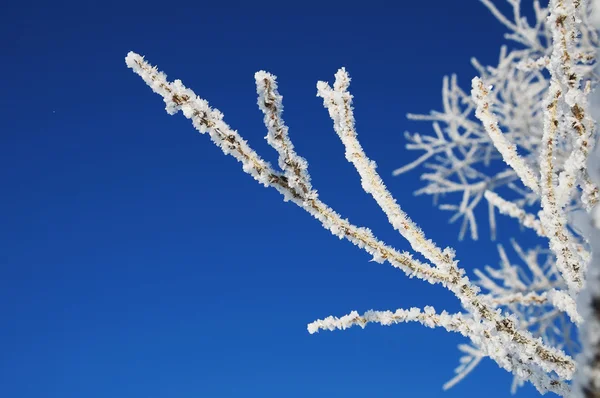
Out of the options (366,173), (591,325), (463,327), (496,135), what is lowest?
(591,325)

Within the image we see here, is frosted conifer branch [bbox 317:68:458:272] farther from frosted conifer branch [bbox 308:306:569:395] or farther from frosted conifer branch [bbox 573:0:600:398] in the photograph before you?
frosted conifer branch [bbox 573:0:600:398]

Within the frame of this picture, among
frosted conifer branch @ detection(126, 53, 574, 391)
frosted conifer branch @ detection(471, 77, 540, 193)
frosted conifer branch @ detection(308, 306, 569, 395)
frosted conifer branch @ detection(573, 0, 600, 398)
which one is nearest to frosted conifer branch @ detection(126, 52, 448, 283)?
frosted conifer branch @ detection(126, 53, 574, 391)

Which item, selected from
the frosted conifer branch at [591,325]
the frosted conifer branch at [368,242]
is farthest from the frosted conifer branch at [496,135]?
the frosted conifer branch at [591,325]

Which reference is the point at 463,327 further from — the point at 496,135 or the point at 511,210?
the point at 511,210

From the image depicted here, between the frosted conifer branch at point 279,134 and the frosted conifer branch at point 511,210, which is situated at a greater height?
the frosted conifer branch at point 511,210

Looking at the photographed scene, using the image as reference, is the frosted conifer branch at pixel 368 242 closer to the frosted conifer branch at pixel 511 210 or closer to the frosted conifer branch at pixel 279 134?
the frosted conifer branch at pixel 279 134

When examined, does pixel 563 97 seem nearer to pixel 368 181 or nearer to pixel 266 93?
pixel 368 181

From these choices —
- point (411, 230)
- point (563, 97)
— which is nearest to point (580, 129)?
point (563, 97)

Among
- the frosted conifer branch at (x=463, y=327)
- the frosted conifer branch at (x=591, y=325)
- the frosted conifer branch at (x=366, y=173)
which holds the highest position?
the frosted conifer branch at (x=366, y=173)

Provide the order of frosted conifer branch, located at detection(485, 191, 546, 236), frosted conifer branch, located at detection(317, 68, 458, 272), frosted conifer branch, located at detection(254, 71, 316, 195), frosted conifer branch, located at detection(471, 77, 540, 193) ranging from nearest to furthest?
frosted conifer branch, located at detection(254, 71, 316, 195)
frosted conifer branch, located at detection(317, 68, 458, 272)
frosted conifer branch, located at detection(471, 77, 540, 193)
frosted conifer branch, located at detection(485, 191, 546, 236)

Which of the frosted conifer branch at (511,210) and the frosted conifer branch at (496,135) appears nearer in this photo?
the frosted conifer branch at (496,135)

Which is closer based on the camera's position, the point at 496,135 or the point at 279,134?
the point at 279,134

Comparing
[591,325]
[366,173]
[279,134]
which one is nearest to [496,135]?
[366,173]
